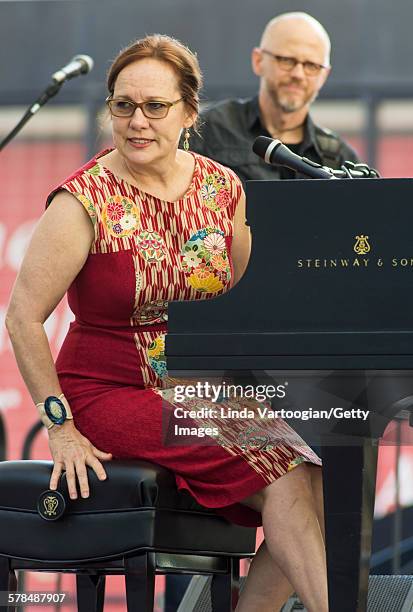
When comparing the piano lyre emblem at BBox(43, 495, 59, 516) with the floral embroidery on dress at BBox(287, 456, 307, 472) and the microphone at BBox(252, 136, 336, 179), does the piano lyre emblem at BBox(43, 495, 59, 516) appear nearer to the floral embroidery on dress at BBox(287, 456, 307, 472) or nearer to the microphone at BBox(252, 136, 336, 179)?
the floral embroidery on dress at BBox(287, 456, 307, 472)

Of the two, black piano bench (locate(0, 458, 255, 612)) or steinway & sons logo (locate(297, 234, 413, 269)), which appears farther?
black piano bench (locate(0, 458, 255, 612))

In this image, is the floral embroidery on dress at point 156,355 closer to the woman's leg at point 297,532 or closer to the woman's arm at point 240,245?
the woman's arm at point 240,245

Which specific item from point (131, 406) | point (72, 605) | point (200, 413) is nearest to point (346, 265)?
point (200, 413)

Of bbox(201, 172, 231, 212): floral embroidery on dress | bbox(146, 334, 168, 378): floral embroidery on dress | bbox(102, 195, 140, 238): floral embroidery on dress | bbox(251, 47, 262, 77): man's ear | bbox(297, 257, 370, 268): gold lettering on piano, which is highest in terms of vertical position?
bbox(251, 47, 262, 77): man's ear

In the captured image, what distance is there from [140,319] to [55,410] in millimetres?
270

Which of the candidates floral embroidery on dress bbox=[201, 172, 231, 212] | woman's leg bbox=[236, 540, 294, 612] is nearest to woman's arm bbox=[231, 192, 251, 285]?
floral embroidery on dress bbox=[201, 172, 231, 212]

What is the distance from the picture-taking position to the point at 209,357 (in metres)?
2.19

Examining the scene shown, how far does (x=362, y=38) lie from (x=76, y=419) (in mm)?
3902

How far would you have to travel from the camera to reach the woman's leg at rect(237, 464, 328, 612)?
248 centimetres

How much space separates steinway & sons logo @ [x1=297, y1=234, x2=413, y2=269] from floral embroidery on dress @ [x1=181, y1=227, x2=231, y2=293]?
59cm

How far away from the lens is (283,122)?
4.16 meters

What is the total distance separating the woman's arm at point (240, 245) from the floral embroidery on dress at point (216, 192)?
41 mm

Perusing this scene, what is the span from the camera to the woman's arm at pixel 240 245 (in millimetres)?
2914

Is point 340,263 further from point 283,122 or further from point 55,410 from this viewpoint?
point 283,122
